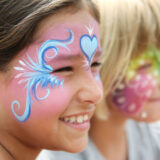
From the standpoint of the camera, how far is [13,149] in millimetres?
1259

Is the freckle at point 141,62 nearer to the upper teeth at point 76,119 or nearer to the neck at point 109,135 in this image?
the neck at point 109,135

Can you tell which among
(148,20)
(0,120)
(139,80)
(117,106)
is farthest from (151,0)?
(0,120)

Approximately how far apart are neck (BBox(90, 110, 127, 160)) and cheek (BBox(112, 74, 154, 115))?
0.68 ft

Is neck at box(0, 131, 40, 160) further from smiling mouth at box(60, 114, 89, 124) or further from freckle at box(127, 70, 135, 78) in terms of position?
freckle at box(127, 70, 135, 78)

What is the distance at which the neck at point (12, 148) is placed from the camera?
4.04 feet

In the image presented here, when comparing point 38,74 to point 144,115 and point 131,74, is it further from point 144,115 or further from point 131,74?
point 144,115

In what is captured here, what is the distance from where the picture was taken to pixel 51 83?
47.2 inches

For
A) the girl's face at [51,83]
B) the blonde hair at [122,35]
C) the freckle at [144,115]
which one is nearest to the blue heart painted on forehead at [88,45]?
the girl's face at [51,83]

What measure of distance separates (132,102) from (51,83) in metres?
0.82

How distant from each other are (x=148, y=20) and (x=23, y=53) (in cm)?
95

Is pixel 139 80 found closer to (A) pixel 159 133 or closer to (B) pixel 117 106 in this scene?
(B) pixel 117 106

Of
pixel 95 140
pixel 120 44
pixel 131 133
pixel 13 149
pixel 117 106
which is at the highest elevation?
pixel 13 149

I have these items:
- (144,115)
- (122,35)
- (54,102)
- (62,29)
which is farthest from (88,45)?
(144,115)

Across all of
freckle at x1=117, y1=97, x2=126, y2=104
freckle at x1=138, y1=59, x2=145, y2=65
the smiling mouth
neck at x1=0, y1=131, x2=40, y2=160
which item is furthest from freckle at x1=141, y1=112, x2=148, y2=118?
neck at x1=0, y1=131, x2=40, y2=160
